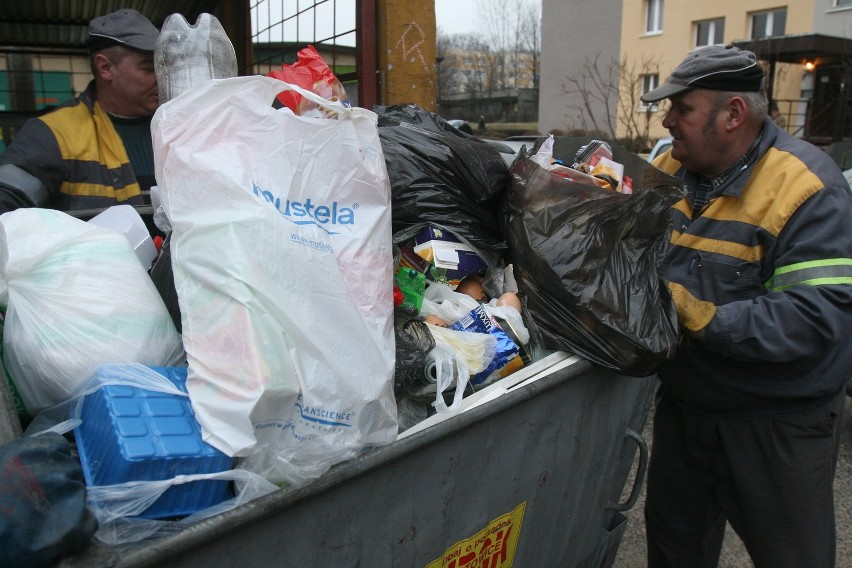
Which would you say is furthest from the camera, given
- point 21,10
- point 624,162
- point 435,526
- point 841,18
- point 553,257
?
point 841,18

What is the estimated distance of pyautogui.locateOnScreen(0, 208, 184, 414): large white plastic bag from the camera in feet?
4.21

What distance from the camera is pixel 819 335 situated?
1.86m

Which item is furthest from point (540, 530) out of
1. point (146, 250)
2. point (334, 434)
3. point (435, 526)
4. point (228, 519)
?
point (146, 250)

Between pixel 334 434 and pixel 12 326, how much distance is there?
2.22 feet

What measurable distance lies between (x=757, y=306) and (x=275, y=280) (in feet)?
4.43

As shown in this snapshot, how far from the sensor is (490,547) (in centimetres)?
168

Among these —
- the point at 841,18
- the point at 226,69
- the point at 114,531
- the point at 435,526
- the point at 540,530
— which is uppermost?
the point at 841,18

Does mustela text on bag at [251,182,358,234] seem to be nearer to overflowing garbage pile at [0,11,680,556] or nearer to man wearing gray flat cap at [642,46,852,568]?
overflowing garbage pile at [0,11,680,556]

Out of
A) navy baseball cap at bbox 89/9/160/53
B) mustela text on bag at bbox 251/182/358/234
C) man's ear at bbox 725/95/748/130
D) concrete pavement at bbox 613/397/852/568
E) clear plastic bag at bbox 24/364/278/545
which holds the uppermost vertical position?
navy baseball cap at bbox 89/9/160/53

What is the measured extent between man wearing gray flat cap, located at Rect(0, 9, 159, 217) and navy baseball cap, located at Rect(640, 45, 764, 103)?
186 cm

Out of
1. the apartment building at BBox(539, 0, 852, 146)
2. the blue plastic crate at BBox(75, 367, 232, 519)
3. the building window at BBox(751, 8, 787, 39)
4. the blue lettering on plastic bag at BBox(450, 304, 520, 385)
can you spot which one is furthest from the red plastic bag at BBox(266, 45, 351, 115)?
the building window at BBox(751, 8, 787, 39)

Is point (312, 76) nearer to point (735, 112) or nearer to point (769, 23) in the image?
point (735, 112)

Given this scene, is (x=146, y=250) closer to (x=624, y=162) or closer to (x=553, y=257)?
(x=553, y=257)

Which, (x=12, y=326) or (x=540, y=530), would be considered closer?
(x=12, y=326)
